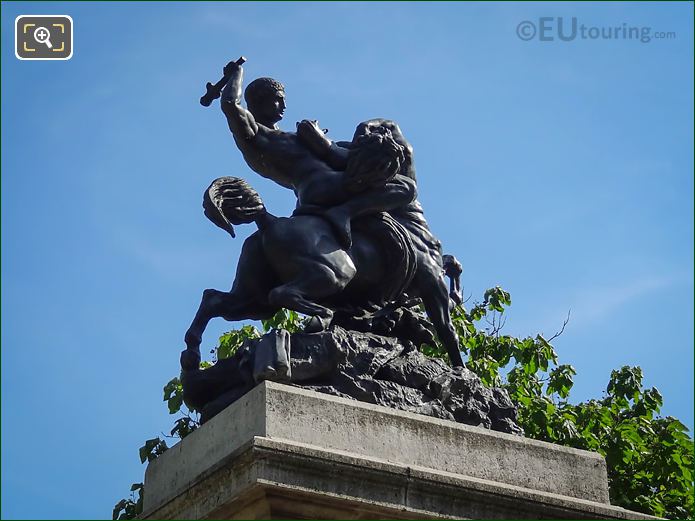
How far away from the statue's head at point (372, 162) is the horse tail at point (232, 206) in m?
0.64

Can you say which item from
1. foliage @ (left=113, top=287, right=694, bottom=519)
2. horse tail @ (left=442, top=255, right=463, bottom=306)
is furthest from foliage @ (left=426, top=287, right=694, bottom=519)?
horse tail @ (left=442, top=255, right=463, bottom=306)

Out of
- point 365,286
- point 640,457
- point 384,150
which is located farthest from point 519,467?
point 640,457

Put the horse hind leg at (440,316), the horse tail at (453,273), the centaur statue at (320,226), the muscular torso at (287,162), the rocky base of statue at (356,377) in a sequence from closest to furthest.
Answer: the rocky base of statue at (356,377)
the centaur statue at (320,226)
the muscular torso at (287,162)
the horse hind leg at (440,316)
the horse tail at (453,273)

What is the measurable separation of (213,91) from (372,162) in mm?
1279

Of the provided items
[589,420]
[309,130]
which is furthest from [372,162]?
[589,420]

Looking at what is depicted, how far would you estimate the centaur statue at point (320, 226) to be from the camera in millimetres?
9086

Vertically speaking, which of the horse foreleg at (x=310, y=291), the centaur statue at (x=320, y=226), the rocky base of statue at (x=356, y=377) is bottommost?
the rocky base of statue at (x=356, y=377)

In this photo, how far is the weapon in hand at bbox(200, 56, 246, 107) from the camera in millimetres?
9734

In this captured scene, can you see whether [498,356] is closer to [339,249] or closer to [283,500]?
[339,249]

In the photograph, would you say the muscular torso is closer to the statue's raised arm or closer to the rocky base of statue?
the statue's raised arm

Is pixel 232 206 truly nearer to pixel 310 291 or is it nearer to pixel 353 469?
pixel 310 291

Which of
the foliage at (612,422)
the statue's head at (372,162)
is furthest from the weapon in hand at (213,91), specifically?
the foliage at (612,422)

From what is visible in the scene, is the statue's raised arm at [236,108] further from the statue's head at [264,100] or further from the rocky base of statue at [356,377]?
the rocky base of statue at [356,377]

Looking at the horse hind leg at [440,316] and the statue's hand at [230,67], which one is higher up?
the statue's hand at [230,67]
